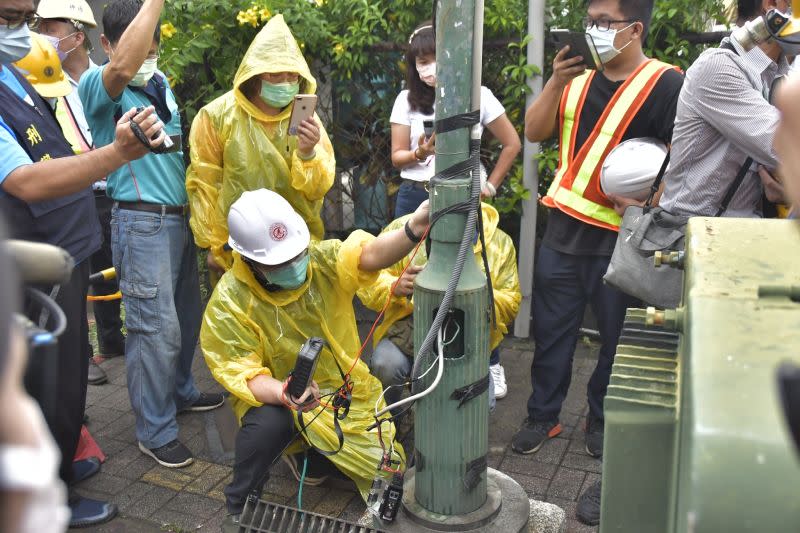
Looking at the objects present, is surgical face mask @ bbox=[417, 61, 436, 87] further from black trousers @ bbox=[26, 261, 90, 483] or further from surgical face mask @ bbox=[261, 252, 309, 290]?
black trousers @ bbox=[26, 261, 90, 483]

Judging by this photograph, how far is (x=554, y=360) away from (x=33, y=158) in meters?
2.30

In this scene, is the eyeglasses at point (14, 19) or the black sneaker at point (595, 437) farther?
the black sneaker at point (595, 437)

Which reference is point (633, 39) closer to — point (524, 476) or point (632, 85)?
Result: point (632, 85)

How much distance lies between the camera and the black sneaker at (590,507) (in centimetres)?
300

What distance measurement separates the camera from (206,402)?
413 cm

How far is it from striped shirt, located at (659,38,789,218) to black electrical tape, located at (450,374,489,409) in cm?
96

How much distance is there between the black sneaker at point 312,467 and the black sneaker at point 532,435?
0.88m

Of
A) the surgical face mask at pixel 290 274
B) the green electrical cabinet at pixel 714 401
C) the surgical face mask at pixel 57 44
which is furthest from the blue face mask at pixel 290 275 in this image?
the surgical face mask at pixel 57 44

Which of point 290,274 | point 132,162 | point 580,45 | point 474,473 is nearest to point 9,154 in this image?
point 132,162

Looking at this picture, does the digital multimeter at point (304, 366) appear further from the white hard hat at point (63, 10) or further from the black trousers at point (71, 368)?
the white hard hat at point (63, 10)

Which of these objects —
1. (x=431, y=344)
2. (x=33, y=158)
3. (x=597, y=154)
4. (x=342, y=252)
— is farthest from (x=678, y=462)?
(x=33, y=158)

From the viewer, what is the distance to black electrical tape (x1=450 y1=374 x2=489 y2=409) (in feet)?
7.86

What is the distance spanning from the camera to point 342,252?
3.04 metres

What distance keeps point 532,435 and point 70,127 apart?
8.75 ft
